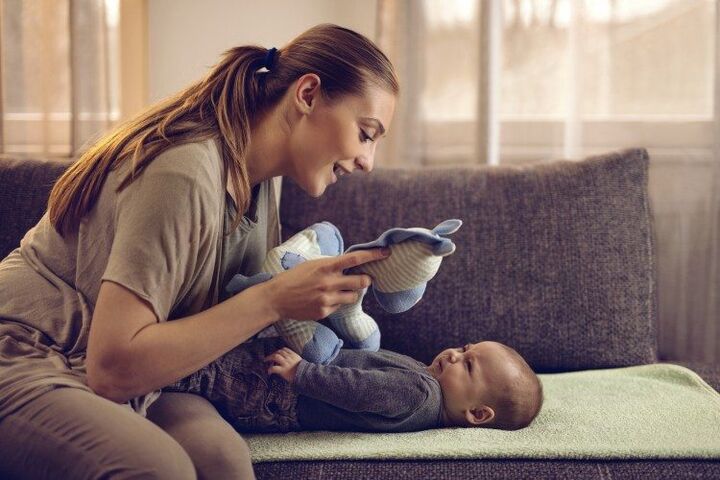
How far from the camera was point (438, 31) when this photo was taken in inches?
94.3

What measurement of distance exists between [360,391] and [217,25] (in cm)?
145

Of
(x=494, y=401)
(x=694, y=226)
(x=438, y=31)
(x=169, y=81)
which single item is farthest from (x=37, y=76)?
(x=694, y=226)

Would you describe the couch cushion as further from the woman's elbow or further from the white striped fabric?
the woman's elbow

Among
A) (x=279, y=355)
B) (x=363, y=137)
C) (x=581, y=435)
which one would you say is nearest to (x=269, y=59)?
(x=363, y=137)

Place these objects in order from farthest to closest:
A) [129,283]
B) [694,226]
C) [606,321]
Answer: [694,226], [606,321], [129,283]

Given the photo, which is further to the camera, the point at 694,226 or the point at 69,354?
the point at 694,226

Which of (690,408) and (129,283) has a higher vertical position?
(129,283)

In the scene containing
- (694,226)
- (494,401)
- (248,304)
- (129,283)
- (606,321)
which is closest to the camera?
(129,283)

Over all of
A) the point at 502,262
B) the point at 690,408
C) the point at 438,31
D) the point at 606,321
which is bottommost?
the point at 690,408

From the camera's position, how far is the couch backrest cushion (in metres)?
1.76

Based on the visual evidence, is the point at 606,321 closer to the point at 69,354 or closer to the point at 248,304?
the point at 248,304

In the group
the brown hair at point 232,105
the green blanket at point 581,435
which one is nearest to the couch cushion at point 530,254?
the green blanket at point 581,435

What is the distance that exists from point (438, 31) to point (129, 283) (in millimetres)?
1499

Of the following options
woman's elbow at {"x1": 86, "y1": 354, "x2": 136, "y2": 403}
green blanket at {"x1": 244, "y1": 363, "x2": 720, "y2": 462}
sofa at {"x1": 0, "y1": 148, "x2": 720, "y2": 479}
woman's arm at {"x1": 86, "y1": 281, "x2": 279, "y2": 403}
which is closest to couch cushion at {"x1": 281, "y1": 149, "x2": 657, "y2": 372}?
sofa at {"x1": 0, "y1": 148, "x2": 720, "y2": 479}
